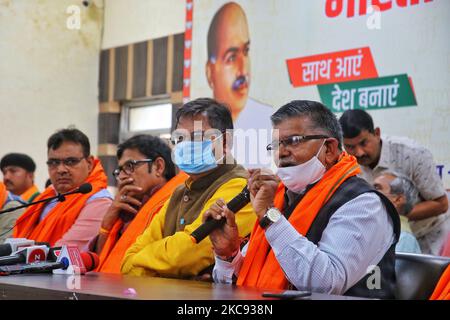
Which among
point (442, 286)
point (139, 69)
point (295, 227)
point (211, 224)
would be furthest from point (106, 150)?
point (442, 286)

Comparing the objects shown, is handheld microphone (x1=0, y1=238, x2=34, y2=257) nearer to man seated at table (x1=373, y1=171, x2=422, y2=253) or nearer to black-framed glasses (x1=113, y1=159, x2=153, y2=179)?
black-framed glasses (x1=113, y1=159, x2=153, y2=179)

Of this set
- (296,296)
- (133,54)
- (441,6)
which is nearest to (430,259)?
(296,296)

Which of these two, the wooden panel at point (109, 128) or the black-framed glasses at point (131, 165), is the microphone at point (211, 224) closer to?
the black-framed glasses at point (131, 165)

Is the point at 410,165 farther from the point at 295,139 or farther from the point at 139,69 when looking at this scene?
the point at 139,69

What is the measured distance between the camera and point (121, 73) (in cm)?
777

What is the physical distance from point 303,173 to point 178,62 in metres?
4.67

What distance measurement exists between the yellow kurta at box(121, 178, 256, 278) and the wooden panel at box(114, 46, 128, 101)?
4.83m

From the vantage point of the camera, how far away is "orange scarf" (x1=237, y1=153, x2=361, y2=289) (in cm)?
238

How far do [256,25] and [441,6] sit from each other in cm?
180

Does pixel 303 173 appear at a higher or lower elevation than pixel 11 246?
higher

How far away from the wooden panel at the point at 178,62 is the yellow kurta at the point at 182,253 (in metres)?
4.06

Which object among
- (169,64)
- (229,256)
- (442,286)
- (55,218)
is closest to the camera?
(442,286)

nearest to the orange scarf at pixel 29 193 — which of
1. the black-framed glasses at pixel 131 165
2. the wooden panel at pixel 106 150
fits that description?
the wooden panel at pixel 106 150
